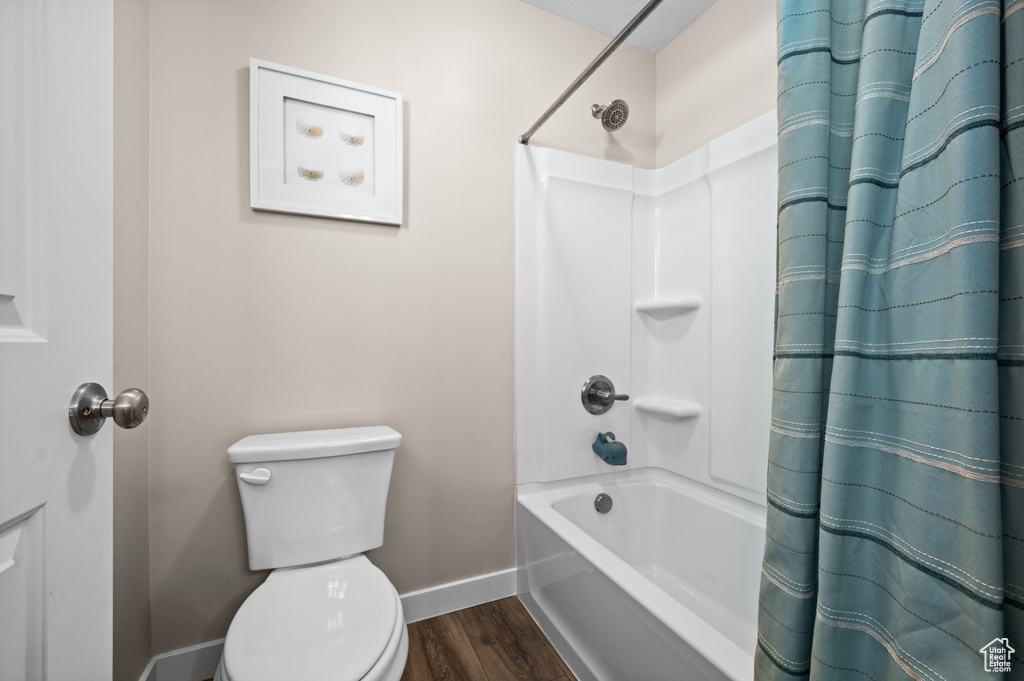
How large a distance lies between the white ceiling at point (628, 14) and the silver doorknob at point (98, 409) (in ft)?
6.24

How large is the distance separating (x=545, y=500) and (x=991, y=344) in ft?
4.39

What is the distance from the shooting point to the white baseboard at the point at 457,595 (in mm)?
1501

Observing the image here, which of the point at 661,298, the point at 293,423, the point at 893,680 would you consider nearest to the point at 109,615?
the point at 293,423

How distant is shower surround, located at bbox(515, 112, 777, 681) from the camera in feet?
4.59

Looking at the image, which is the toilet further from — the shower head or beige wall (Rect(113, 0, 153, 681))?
the shower head

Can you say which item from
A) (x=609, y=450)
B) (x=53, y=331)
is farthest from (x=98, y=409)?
(x=609, y=450)

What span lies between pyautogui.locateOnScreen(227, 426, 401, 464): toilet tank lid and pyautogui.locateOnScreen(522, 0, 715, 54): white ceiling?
1759mm

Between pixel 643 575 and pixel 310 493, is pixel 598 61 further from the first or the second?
pixel 643 575

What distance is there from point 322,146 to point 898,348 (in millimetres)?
1544

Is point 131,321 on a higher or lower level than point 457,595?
higher

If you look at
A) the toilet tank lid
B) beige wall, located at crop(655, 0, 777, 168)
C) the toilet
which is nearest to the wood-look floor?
the toilet

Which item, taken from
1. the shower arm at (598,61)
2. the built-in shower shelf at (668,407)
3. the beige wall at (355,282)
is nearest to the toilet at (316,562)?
the beige wall at (355,282)

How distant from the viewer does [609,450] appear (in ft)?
5.41

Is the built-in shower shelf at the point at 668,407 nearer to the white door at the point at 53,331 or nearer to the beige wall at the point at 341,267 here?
the beige wall at the point at 341,267
